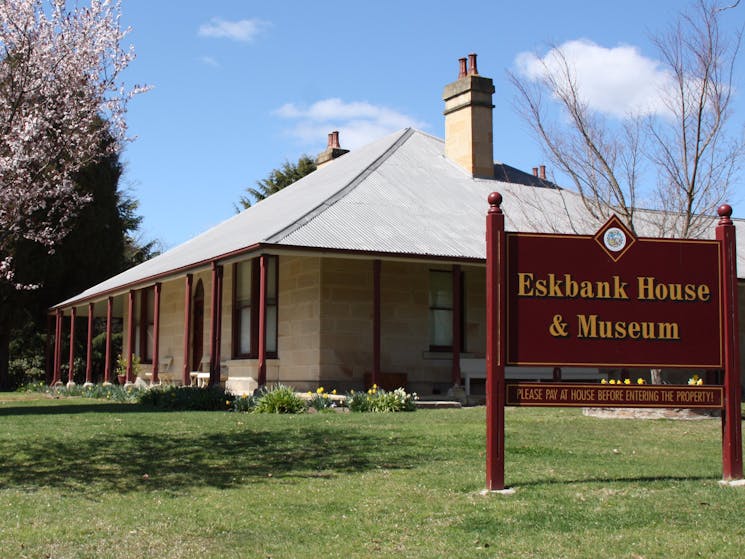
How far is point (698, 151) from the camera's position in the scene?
1562 centimetres

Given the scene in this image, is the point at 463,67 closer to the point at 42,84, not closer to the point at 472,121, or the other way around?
the point at 472,121

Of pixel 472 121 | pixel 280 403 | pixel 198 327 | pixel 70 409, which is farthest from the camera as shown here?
pixel 198 327

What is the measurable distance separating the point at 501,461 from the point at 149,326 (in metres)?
22.7

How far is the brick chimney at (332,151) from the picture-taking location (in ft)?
99.0

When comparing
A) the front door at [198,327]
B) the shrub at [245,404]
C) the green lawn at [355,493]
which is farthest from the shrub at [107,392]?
the green lawn at [355,493]

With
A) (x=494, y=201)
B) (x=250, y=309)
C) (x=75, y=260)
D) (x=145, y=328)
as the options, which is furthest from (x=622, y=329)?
(x=75, y=260)

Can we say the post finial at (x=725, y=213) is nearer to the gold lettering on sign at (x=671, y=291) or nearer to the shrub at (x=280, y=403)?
the gold lettering on sign at (x=671, y=291)

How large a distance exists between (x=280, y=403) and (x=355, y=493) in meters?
7.25

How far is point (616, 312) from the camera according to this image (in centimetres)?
844

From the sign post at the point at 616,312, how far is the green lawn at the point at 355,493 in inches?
30.1

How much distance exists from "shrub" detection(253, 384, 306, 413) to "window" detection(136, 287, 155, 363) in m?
14.3

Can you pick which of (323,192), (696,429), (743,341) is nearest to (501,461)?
(696,429)

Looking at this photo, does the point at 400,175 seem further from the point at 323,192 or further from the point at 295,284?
the point at 295,284

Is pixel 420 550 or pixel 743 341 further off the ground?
pixel 743 341
